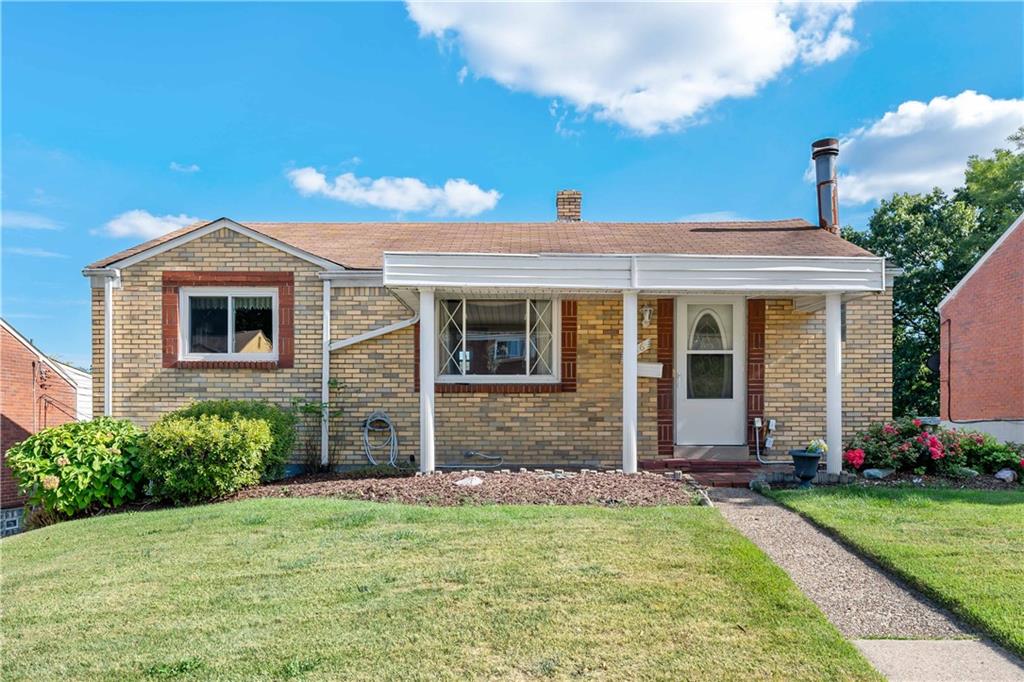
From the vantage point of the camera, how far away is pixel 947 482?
25.3 ft

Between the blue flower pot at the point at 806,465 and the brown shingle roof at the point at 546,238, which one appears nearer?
the blue flower pot at the point at 806,465

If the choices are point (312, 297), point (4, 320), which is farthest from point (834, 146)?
point (4, 320)

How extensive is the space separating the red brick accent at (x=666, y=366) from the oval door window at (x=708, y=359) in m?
0.31

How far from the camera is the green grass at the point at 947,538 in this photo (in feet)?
12.5

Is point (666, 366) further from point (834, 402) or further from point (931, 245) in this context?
point (931, 245)

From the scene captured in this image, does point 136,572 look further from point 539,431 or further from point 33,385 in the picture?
point 33,385

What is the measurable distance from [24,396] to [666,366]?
18.8 metres

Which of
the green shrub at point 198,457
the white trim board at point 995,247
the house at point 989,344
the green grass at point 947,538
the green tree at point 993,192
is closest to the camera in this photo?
the green grass at point 947,538

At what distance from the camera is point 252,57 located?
1027 cm

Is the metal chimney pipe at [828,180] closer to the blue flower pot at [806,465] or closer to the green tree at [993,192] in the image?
the blue flower pot at [806,465]

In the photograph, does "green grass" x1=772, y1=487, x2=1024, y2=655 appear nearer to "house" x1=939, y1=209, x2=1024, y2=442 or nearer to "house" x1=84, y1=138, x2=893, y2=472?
"house" x1=84, y1=138, x2=893, y2=472

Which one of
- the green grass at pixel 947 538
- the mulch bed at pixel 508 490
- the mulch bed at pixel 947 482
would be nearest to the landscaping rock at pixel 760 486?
the green grass at pixel 947 538

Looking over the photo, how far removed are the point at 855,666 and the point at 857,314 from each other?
7.69m

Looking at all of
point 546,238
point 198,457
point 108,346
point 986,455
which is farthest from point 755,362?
point 108,346
